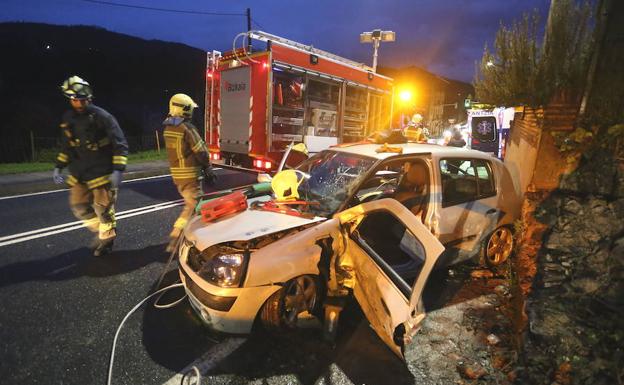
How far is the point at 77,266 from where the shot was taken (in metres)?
3.78

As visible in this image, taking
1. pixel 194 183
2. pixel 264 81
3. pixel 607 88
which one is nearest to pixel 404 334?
pixel 194 183

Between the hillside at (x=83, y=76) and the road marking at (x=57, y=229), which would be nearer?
the road marking at (x=57, y=229)

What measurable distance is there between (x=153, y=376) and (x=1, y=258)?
293 centimetres

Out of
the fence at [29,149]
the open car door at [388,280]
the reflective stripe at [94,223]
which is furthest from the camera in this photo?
the fence at [29,149]

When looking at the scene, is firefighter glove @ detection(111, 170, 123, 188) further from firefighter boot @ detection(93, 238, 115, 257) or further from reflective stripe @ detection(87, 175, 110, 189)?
firefighter boot @ detection(93, 238, 115, 257)

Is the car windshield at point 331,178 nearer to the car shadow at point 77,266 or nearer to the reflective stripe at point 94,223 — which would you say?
the car shadow at point 77,266

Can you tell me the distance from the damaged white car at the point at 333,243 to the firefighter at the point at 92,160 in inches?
69.8

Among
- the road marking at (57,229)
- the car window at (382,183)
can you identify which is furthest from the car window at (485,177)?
the road marking at (57,229)

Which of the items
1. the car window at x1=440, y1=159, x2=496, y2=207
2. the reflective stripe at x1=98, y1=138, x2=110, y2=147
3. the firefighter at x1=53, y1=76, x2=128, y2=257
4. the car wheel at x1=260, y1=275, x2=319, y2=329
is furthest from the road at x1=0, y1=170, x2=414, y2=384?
the car window at x1=440, y1=159, x2=496, y2=207

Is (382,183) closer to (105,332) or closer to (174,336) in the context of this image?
(174,336)

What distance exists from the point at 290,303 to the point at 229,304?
50 cm

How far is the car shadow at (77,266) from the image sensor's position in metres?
3.52

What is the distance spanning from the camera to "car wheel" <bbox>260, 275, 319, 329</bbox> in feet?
8.19

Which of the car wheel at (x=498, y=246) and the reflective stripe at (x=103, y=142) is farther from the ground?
the reflective stripe at (x=103, y=142)
